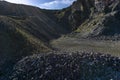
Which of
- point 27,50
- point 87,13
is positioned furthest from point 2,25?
point 87,13

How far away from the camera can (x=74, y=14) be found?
105 metres

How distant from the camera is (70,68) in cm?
2116

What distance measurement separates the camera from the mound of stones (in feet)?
67.3

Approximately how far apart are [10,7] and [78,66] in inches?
3474

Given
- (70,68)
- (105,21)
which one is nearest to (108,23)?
(105,21)

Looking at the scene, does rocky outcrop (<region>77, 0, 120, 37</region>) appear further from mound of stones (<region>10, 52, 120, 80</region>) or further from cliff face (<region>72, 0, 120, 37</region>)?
mound of stones (<region>10, 52, 120, 80</region>)

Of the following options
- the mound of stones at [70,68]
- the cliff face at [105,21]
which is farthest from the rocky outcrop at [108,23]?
the mound of stones at [70,68]

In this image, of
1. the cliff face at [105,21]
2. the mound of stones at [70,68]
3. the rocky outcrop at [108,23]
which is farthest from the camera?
the cliff face at [105,21]

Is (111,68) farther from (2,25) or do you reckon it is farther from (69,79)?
(2,25)

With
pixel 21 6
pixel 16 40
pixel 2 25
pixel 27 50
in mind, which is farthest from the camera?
pixel 21 6

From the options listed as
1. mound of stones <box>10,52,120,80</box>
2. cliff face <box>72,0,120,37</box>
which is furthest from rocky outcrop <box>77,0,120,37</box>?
mound of stones <box>10,52,120,80</box>

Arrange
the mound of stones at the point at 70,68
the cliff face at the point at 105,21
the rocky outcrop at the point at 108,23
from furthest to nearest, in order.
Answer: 1. the cliff face at the point at 105,21
2. the rocky outcrop at the point at 108,23
3. the mound of stones at the point at 70,68

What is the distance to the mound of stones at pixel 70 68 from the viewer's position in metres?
20.5

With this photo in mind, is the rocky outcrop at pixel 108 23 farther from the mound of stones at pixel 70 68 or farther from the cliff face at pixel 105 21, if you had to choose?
the mound of stones at pixel 70 68
